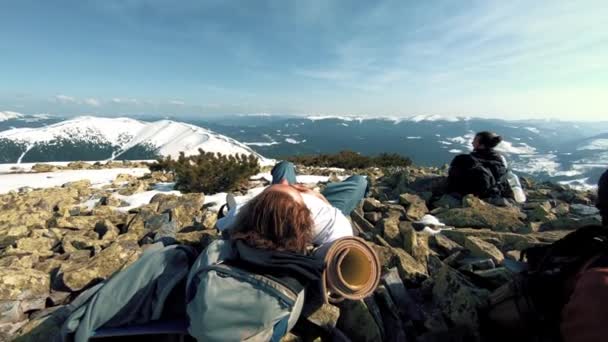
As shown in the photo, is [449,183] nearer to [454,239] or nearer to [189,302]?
[454,239]

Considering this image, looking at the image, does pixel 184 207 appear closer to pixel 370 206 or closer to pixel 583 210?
pixel 370 206

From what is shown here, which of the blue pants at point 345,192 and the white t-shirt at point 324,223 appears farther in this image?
the blue pants at point 345,192

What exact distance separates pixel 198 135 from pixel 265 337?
175069mm

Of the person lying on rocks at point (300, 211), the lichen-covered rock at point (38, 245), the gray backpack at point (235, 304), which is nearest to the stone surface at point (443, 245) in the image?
the person lying on rocks at point (300, 211)

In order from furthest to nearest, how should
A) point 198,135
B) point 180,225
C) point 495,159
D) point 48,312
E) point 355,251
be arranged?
point 198,135 → point 495,159 → point 180,225 → point 48,312 → point 355,251

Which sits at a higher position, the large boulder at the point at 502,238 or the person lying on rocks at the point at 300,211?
the person lying on rocks at the point at 300,211

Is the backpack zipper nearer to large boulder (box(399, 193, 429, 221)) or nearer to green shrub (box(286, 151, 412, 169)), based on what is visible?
large boulder (box(399, 193, 429, 221))

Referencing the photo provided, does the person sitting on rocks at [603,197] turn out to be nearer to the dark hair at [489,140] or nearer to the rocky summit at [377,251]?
the rocky summit at [377,251]

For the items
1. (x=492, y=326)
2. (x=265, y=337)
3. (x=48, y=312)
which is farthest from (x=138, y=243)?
(x=492, y=326)

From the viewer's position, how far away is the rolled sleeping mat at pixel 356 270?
1969 millimetres

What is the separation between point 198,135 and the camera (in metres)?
166

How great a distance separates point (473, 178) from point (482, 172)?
199mm

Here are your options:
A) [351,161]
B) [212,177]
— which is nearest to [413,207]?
[212,177]

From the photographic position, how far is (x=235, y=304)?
1.82 m
